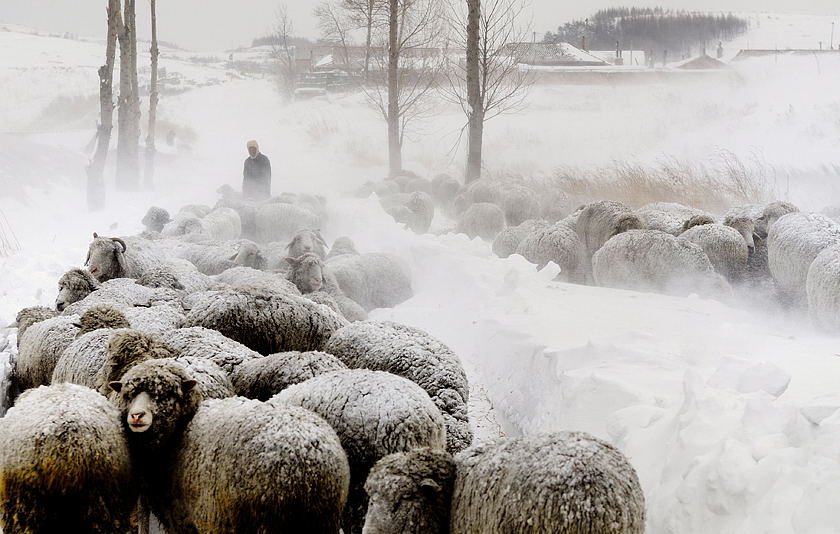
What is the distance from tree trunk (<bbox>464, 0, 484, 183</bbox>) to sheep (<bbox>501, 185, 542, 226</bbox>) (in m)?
2.79

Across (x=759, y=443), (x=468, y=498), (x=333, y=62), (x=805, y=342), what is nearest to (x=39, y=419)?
(x=468, y=498)

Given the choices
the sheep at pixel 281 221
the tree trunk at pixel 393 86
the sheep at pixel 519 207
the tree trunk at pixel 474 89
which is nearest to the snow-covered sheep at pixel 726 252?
the sheep at pixel 519 207

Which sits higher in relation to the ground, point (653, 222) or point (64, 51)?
point (64, 51)

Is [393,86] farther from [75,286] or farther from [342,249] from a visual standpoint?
[75,286]

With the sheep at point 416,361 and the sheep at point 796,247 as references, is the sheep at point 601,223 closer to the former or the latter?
the sheep at point 796,247

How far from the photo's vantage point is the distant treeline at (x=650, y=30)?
29.0 m

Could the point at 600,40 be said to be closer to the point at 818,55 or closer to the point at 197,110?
the point at 818,55

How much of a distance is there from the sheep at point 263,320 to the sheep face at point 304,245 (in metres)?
3.69

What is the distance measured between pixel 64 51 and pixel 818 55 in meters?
43.9

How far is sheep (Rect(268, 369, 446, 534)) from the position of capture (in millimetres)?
3373

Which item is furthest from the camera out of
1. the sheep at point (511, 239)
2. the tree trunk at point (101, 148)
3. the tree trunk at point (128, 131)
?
the tree trunk at point (128, 131)

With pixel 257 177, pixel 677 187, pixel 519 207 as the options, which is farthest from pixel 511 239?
pixel 257 177

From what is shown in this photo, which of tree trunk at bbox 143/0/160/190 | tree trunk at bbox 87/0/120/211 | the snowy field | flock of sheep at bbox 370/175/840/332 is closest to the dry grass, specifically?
the snowy field

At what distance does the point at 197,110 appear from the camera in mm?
45406
